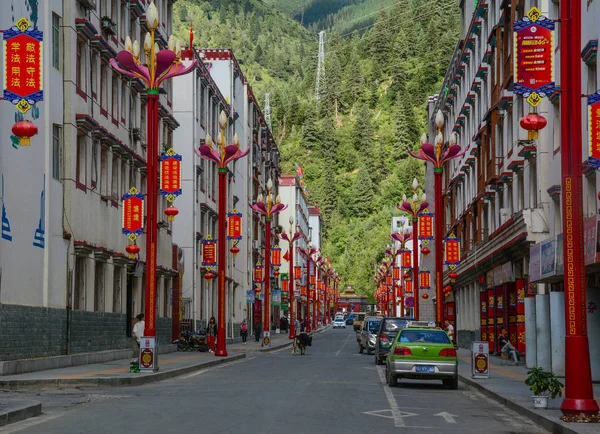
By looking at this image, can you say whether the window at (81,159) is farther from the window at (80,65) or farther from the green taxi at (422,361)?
the green taxi at (422,361)

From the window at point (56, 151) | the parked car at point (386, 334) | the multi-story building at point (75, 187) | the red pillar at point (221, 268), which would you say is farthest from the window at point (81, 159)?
the parked car at point (386, 334)

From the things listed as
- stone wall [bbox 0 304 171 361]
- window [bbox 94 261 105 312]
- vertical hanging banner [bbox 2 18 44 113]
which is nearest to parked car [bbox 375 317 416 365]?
stone wall [bbox 0 304 171 361]

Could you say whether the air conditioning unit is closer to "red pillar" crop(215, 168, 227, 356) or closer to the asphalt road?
"red pillar" crop(215, 168, 227, 356)

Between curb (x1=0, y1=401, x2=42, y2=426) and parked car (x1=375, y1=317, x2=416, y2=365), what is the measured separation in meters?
20.6

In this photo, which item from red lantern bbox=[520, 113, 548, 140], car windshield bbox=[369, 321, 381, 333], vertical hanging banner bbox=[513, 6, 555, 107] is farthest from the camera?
car windshield bbox=[369, 321, 381, 333]

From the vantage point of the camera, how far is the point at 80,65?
115 ft

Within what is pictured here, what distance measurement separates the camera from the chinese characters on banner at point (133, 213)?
124 ft

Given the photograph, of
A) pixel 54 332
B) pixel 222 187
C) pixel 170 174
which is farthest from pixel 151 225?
pixel 170 174

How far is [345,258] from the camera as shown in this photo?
179000 mm

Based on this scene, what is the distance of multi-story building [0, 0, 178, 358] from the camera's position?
93.5ft

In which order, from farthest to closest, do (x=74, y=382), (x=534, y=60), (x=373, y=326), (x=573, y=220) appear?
(x=373, y=326)
(x=74, y=382)
(x=534, y=60)
(x=573, y=220)

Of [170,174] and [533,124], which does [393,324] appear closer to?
[170,174]

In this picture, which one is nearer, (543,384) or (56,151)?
(543,384)

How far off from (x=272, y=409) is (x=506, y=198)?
1108 inches
